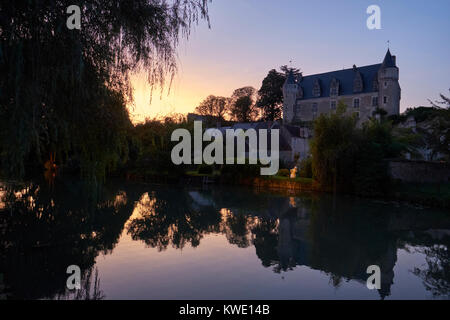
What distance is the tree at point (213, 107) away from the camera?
58250 mm

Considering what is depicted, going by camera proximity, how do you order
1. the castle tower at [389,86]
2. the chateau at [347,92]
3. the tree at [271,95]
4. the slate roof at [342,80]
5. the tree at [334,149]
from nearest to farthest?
1. the tree at [334,149]
2. the castle tower at [389,86]
3. the chateau at [347,92]
4. the slate roof at [342,80]
5. the tree at [271,95]

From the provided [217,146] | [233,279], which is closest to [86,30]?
[233,279]

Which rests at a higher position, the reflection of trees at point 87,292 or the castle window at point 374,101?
the castle window at point 374,101

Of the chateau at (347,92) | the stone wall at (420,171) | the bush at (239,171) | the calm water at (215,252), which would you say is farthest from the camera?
the chateau at (347,92)

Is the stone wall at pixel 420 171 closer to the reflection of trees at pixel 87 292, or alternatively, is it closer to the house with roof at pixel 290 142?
the house with roof at pixel 290 142

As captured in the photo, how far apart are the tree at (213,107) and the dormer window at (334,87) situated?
1937 cm

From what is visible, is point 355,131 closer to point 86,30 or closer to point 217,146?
point 217,146

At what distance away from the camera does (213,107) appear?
58.5 meters

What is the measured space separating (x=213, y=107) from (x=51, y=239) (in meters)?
51.9

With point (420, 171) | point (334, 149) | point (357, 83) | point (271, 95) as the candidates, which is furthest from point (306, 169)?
point (271, 95)

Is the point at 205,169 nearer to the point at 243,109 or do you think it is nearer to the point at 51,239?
the point at 51,239

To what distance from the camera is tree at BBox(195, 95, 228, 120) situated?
191ft

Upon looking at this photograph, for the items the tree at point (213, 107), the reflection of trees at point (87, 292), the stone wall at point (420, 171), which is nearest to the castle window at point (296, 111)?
the tree at point (213, 107)
